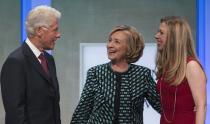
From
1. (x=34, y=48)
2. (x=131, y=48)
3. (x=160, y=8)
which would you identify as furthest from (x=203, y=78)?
(x=160, y=8)

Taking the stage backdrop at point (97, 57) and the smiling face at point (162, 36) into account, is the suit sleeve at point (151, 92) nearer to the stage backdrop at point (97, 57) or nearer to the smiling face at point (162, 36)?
the smiling face at point (162, 36)

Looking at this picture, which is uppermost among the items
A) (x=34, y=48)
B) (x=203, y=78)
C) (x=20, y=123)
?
(x=34, y=48)

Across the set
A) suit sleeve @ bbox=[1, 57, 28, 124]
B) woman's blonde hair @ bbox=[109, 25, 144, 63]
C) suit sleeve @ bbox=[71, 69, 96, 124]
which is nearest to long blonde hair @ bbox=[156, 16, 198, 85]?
woman's blonde hair @ bbox=[109, 25, 144, 63]

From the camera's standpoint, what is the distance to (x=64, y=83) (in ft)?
10.4

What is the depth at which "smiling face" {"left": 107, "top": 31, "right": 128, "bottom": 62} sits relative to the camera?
7.66 feet

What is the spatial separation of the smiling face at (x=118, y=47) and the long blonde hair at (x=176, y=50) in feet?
0.65

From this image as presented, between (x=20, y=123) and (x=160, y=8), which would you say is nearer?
(x=20, y=123)

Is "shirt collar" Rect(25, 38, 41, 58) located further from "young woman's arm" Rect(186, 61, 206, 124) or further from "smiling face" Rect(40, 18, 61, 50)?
"young woman's arm" Rect(186, 61, 206, 124)

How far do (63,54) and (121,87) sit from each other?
92 centimetres

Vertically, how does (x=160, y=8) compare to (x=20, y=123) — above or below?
above

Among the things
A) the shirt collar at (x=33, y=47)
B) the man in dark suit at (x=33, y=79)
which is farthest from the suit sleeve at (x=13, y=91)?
the shirt collar at (x=33, y=47)

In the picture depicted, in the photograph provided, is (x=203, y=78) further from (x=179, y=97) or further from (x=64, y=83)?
(x=64, y=83)

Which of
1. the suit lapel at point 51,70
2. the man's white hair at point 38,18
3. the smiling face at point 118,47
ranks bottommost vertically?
the suit lapel at point 51,70

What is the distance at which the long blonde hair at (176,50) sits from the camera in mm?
2225
